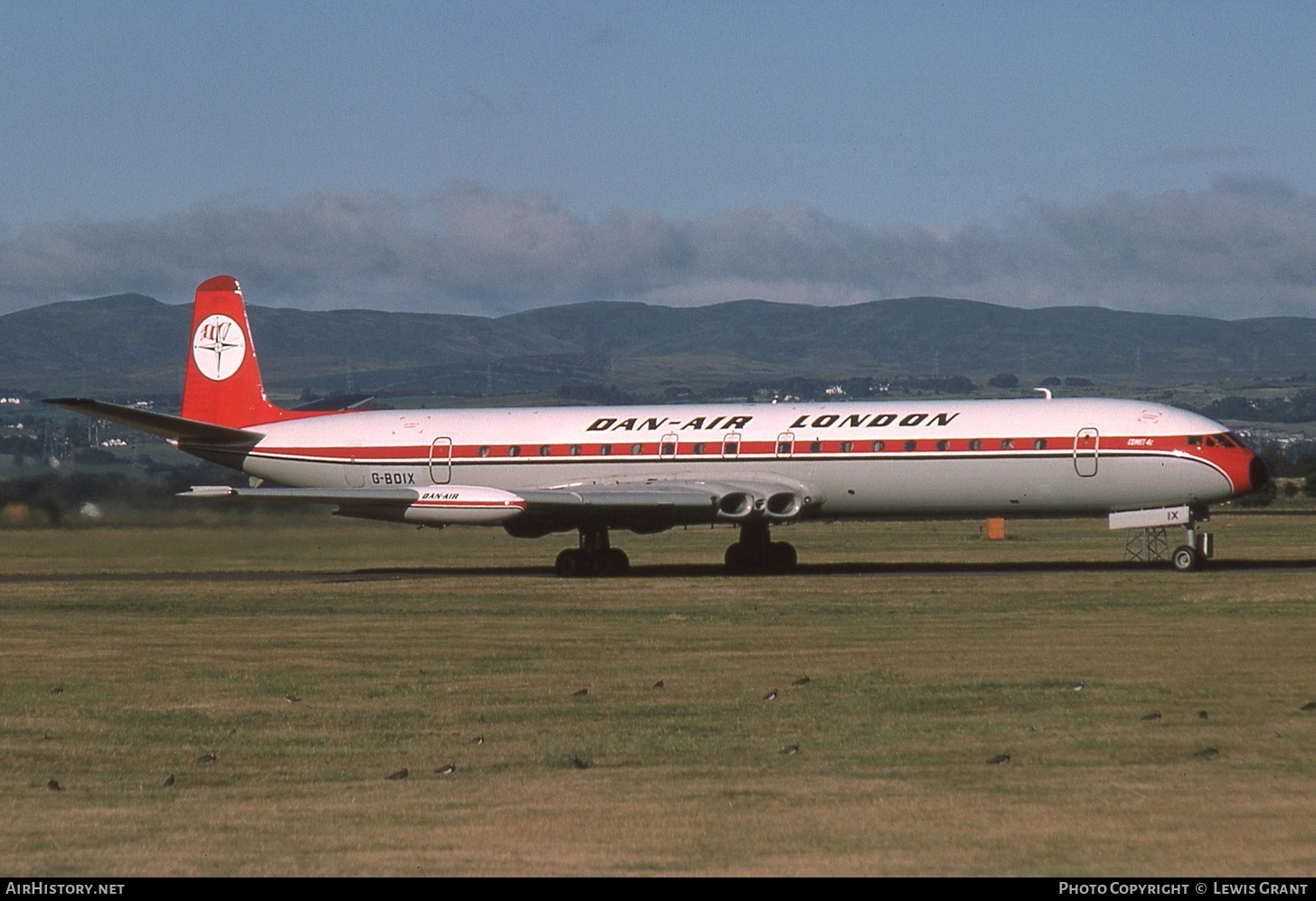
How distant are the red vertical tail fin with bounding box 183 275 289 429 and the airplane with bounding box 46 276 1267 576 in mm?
2128

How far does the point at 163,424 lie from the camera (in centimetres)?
3853

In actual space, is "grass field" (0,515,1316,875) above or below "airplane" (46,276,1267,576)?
below

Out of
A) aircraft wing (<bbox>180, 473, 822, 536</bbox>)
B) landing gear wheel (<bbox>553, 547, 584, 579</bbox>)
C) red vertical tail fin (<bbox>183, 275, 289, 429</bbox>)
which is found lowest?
landing gear wheel (<bbox>553, 547, 584, 579</bbox>)

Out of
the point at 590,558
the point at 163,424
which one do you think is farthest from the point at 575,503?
the point at 163,424

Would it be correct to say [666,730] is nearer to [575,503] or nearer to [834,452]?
[575,503]

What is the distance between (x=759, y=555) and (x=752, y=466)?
225 cm

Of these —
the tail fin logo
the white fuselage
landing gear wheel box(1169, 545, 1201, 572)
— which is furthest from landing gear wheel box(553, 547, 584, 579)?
landing gear wheel box(1169, 545, 1201, 572)

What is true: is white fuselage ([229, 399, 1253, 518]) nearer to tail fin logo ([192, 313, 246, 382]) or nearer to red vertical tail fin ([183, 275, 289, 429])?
red vertical tail fin ([183, 275, 289, 429])

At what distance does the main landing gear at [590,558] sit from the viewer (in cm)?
3656

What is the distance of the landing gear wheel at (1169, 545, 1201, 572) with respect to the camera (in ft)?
112

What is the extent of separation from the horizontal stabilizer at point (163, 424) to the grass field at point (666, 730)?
4.99 meters

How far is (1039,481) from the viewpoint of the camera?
34562 millimetres
